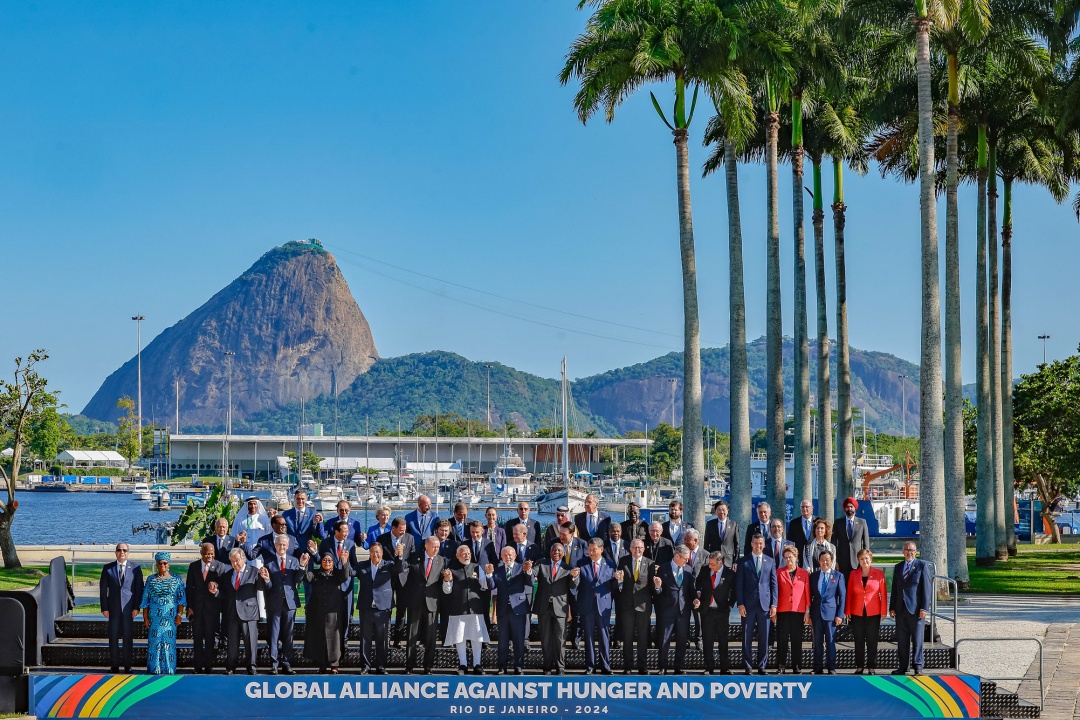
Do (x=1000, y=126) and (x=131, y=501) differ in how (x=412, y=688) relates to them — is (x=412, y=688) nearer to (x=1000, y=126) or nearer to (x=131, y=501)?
(x=1000, y=126)

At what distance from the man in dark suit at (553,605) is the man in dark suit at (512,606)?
0.19 meters

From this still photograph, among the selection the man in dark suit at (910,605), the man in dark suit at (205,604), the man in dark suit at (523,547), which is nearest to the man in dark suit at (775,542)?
the man in dark suit at (910,605)

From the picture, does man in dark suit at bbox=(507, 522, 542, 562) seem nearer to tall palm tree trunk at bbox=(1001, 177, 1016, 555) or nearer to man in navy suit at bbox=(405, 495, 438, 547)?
man in navy suit at bbox=(405, 495, 438, 547)

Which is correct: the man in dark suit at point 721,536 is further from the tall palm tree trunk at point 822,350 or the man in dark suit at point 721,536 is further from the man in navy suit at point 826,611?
the tall palm tree trunk at point 822,350

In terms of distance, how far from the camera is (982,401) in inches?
1411

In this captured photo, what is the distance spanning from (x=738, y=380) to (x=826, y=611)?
1531 cm

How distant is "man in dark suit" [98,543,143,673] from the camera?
15.8 m

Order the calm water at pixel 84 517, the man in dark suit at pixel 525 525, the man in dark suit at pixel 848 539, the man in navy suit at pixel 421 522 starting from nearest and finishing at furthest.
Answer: the man in dark suit at pixel 525 525, the man in dark suit at pixel 848 539, the man in navy suit at pixel 421 522, the calm water at pixel 84 517

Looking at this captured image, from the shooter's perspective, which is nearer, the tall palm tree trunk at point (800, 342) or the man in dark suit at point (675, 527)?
the man in dark suit at point (675, 527)

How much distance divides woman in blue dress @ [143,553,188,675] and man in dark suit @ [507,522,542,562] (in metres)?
4.63

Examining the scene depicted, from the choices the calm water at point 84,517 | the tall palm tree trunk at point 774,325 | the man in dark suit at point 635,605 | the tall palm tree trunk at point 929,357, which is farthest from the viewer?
the calm water at point 84,517

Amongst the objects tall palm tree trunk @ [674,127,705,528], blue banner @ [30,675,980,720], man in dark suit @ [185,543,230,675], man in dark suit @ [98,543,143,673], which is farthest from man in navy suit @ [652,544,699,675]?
tall palm tree trunk @ [674,127,705,528]

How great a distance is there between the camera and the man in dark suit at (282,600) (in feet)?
51.9

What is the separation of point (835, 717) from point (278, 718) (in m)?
7.36
